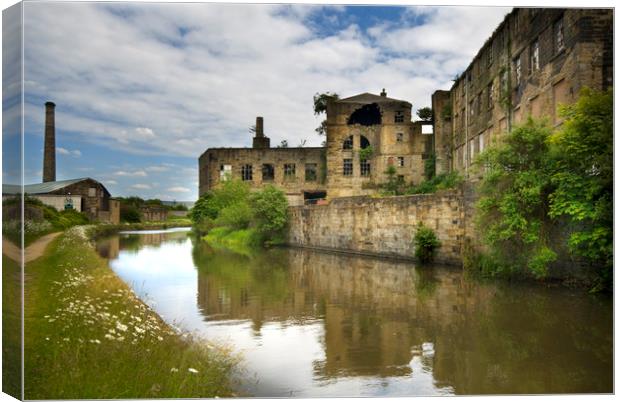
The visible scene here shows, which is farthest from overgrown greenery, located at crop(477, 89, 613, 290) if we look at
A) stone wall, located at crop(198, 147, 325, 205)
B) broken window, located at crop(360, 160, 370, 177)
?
stone wall, located at crop(198, 147, 325, 205)

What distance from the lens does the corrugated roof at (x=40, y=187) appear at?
5.93m

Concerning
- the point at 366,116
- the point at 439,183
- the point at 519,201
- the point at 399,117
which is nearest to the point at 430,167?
the point at 439,183

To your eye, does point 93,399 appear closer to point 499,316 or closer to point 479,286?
point 499,316

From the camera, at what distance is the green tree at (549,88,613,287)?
Result: 9.93 meters

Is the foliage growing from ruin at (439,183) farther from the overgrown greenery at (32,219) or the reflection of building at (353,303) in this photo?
the overgrown greenery at (32,219)

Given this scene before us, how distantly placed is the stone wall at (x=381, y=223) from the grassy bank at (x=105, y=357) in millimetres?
13005

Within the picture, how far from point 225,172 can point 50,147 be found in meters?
37.8

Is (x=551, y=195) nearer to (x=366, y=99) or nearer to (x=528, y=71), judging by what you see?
(x=528, y=71)

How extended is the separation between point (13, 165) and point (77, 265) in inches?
299

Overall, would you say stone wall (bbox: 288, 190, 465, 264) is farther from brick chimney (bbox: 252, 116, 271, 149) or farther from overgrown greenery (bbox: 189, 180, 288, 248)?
brick chimney (bbox: 252, 116, 271, 149)

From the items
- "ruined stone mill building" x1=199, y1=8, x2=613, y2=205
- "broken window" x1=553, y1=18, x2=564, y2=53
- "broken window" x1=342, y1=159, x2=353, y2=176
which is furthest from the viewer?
"broken window" x1=342, y1=159, x2=353, y2=176

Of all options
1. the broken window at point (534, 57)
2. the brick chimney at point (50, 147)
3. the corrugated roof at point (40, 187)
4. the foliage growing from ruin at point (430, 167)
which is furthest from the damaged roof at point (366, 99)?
the brick chimney at point (50, 147)

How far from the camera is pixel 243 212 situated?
3503 cm

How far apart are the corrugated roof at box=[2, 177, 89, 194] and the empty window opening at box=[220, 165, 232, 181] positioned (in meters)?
37.0
